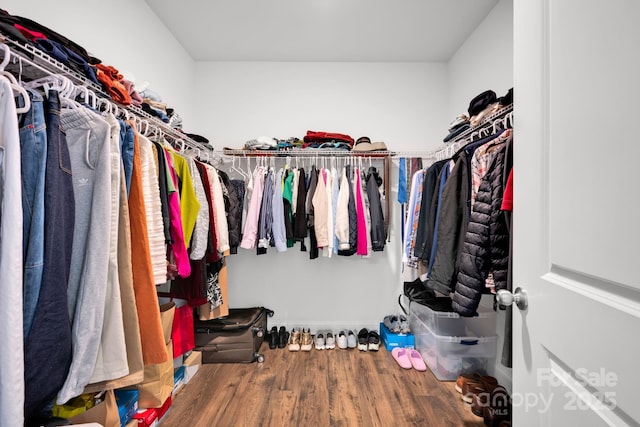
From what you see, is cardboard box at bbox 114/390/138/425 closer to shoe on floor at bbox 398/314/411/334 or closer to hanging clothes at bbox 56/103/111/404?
hanging clothes at bbox 56/103/111/404

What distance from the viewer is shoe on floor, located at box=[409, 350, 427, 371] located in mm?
1985

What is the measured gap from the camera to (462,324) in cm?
192

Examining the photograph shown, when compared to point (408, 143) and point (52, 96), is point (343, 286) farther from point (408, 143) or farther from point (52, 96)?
point (52, 96)

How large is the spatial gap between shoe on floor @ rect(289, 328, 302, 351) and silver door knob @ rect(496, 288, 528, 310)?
200 centimetres

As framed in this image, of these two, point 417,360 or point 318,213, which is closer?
point 417,360

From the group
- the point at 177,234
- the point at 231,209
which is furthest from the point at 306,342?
the point at 177,234

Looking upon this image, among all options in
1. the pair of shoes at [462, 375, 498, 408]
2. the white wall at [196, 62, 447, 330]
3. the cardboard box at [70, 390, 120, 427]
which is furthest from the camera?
the white wall at [196, 62, 447, 330]

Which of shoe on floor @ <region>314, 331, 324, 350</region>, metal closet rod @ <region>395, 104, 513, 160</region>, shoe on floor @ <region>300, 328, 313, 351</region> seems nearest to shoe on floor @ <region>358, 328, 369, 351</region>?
shoe on floor @ <region>314, 331, 324, 350</region>

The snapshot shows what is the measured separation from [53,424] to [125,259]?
573mm

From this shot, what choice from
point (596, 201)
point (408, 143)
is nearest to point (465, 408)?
point (596, 201)

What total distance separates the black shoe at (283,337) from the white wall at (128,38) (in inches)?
84.8

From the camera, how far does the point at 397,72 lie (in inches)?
104

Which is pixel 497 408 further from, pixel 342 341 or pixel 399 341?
pixel 342 341

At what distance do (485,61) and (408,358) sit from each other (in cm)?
246
